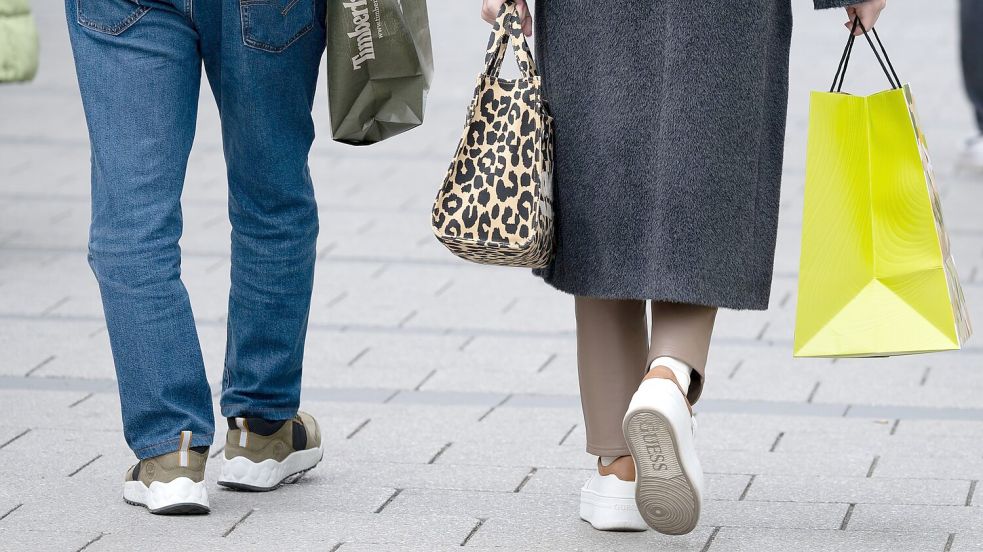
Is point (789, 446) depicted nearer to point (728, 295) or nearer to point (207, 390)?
point (728, 295)

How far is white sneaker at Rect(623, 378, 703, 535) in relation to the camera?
9.59 ft

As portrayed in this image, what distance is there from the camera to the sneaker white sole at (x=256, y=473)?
11.6ft

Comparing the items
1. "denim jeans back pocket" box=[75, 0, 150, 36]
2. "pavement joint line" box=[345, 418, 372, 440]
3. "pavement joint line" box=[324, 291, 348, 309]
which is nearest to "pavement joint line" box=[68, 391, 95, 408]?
"pavement joint line" box=[345, 418, 372, 440]

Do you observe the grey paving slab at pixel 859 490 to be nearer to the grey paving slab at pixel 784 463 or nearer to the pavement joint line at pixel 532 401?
the grey paving slab at pixel 784 463

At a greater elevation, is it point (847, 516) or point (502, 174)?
point (502, 174)

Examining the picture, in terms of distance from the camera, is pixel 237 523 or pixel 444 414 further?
pixel 444 414

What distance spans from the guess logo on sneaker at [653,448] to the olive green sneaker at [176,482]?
3.16ft

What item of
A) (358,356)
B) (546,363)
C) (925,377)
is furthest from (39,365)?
(925,377)

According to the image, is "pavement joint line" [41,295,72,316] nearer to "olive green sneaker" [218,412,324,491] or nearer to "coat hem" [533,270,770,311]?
"olive green sneaker" [218,412,324,491]

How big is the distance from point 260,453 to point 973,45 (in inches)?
228

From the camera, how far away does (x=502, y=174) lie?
3.06 meters

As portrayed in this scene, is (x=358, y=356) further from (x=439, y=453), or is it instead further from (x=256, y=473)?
(x=256, y=473)

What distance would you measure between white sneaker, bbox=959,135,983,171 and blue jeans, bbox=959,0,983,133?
294 millimetres

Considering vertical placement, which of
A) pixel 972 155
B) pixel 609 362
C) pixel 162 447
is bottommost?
pixel 972 155
